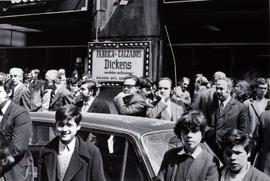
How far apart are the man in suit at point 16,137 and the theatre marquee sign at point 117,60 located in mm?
6282

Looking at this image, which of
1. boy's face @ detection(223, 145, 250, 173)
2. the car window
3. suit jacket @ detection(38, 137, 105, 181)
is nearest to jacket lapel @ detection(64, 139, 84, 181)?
suit jacket @ detection(38, 137, 105, 181)

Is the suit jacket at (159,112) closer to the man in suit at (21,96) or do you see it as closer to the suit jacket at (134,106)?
the suit jacket at (134,106)

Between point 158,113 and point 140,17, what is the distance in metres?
4.94

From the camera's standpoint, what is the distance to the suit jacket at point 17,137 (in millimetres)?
4270

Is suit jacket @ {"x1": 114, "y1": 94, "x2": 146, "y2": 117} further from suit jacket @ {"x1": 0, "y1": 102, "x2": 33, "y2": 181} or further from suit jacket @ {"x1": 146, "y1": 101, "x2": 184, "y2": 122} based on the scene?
suit jacket @ {"x1": 0, "y1": 102, "x2": 33, "y2": 181}

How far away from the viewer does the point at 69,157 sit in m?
3.50

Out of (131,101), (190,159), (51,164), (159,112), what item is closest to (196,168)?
(190,159)

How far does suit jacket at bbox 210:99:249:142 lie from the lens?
5.98 m

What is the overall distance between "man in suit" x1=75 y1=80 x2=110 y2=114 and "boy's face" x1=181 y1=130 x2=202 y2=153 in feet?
10.1

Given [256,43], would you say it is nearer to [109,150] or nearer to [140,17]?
[140,17]

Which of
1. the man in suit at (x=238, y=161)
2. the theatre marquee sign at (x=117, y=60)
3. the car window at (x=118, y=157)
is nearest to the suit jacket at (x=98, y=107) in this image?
the car window at (x=118, y=157)

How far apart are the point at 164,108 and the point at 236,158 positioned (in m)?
3.25

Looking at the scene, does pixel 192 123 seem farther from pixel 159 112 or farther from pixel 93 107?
pixel 93 107

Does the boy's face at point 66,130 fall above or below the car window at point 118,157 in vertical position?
above
